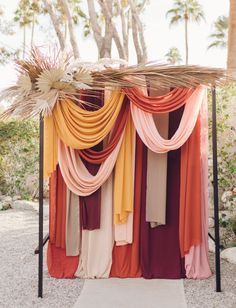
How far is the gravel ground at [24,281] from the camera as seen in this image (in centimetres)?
370

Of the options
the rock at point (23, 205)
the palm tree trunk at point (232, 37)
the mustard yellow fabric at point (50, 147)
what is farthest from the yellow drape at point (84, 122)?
the rock at point (23, 205)

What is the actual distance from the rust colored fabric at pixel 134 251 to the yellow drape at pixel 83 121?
45 cm

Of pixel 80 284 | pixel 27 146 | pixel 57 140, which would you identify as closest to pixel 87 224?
pixel 80 284

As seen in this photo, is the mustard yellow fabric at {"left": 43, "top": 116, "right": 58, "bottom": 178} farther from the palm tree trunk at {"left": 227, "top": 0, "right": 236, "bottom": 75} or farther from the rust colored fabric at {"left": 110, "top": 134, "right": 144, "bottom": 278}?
the palm tree trunk at {"left": 227, "top": 0, "right": 236, "bottom": 75}

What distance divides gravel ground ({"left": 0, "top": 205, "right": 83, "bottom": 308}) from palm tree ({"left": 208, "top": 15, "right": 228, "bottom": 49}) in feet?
52.3

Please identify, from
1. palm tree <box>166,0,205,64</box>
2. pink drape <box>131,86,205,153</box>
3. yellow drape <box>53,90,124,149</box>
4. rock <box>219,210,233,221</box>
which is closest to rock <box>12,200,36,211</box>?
rock <box>219,210,233,221</box>

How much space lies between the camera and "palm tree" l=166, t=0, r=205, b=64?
2477 centimetres

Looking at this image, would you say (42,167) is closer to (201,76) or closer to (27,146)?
(201,76)

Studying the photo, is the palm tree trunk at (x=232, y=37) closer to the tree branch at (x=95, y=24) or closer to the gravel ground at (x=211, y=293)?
the tree branch at (x=95, y=24)

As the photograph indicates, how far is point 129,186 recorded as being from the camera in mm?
4199

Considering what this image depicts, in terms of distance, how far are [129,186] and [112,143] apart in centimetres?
51

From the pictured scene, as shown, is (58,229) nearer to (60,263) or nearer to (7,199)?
(60,263)

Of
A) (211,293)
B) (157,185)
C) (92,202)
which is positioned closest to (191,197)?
(157,185)

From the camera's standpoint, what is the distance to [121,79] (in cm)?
396
